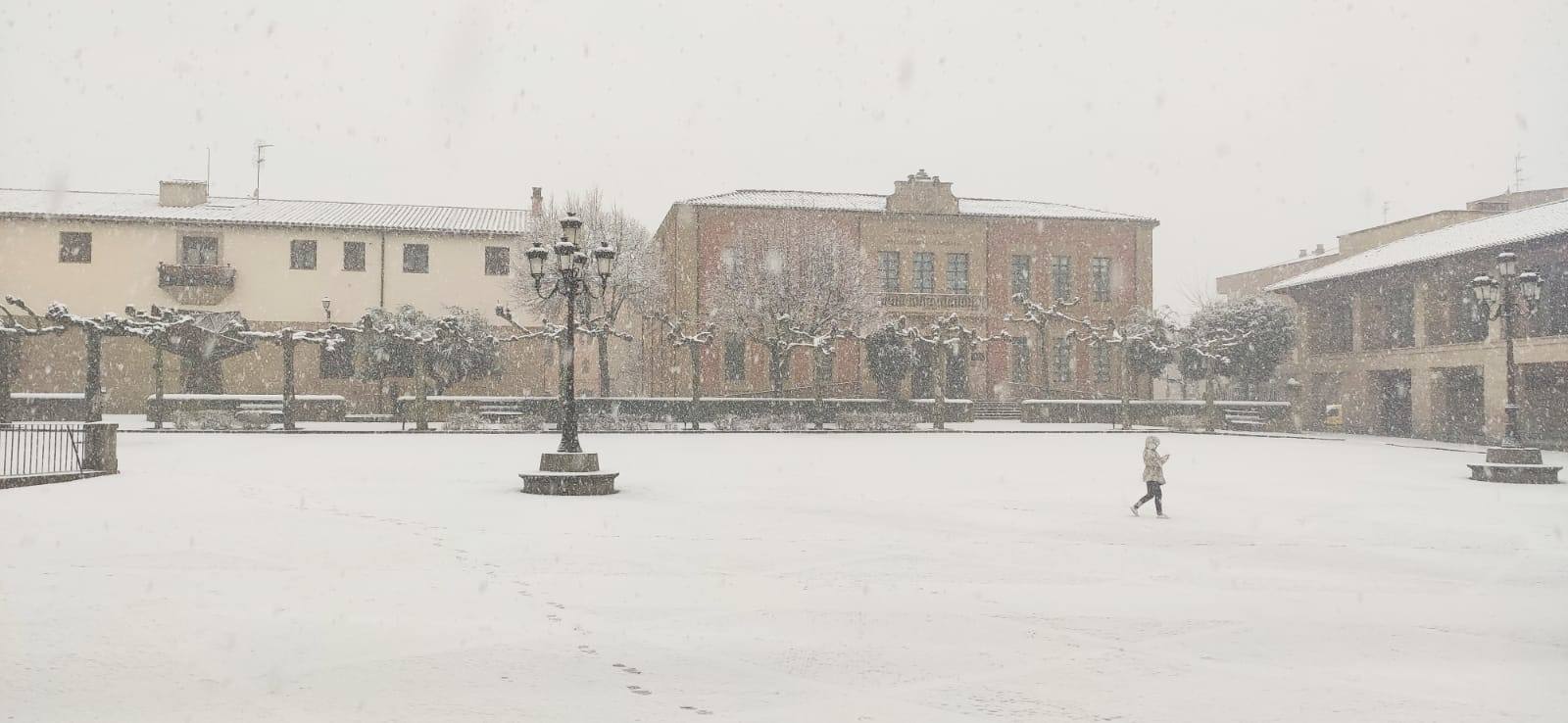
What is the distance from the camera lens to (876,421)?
3181 cm

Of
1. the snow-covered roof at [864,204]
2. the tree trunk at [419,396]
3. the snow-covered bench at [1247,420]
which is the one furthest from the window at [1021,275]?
the tree trunk at [419,396]

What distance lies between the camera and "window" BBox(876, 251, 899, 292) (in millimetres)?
44750

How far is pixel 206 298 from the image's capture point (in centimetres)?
3956

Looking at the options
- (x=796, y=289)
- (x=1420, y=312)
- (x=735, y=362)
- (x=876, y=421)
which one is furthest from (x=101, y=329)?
(x=1420, y=312)

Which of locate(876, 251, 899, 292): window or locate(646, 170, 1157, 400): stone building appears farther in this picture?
locate(876, 251, 899, 292): window

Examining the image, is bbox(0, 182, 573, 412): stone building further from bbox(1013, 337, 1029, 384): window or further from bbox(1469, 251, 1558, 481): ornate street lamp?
bbox(1469, 251, 1558, 481): ornate street lamp

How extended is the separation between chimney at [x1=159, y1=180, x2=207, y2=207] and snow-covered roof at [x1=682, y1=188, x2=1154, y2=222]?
1826 cm

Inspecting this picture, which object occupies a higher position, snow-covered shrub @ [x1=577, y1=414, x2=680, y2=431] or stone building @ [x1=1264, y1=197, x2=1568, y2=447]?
stone building @ [x1=1264, y1=197, x2=1568, y2=447]

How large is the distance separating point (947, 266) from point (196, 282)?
28.0 m

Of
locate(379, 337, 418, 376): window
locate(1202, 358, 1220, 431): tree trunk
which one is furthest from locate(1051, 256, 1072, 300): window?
locate(379, 337, 418, 376): window

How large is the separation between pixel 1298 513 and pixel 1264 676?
774 cm

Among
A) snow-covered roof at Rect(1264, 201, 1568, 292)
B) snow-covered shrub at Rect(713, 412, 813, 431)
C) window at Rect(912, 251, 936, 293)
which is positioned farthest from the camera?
window at Rect(912, 251, 936, 293)

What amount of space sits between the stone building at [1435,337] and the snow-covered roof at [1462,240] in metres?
0.06

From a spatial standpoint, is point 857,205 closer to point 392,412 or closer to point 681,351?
point 681,351
